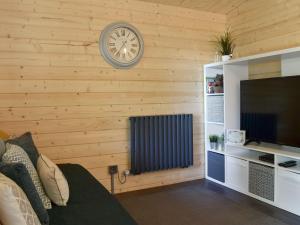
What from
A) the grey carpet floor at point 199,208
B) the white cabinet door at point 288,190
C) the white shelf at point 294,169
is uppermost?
the white shelf at point 294,169

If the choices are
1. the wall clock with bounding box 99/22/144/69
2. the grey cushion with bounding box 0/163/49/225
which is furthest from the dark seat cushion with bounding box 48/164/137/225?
the wall clock with bounding box 99/22/144/69

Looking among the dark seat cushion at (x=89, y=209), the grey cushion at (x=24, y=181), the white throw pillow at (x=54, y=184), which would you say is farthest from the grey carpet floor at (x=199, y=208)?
the grey cushion at (x=24, y=181)

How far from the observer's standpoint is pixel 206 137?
369 centimetres

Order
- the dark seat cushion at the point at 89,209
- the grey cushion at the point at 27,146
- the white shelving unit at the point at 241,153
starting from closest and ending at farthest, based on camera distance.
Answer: the dark seat cushion at the point at 89,209 → the grey cushion at the point at 27,146 → the white shelving unit at the point at 241,153

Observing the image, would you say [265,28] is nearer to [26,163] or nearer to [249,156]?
[249,156]

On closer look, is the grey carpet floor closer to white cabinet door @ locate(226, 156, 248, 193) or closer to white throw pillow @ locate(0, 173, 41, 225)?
white cabinet door @ locate(226, 156, 248, 193)

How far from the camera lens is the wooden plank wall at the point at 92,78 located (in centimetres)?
276

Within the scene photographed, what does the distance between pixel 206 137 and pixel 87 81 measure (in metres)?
1.79

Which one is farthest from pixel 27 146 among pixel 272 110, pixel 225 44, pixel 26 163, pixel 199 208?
pixel 225 44

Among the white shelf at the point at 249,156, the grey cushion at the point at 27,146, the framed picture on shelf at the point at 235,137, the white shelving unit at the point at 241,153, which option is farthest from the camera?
the framed picture on shelf at the point at 235,137

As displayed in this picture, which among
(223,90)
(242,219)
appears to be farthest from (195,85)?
(242,219)

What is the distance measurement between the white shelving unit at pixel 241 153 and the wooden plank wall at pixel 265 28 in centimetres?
22

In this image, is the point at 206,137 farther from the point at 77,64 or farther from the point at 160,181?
the point at 77,64

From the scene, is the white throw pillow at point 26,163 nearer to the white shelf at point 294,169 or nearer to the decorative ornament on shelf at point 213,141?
the white shelf at point 294,169
